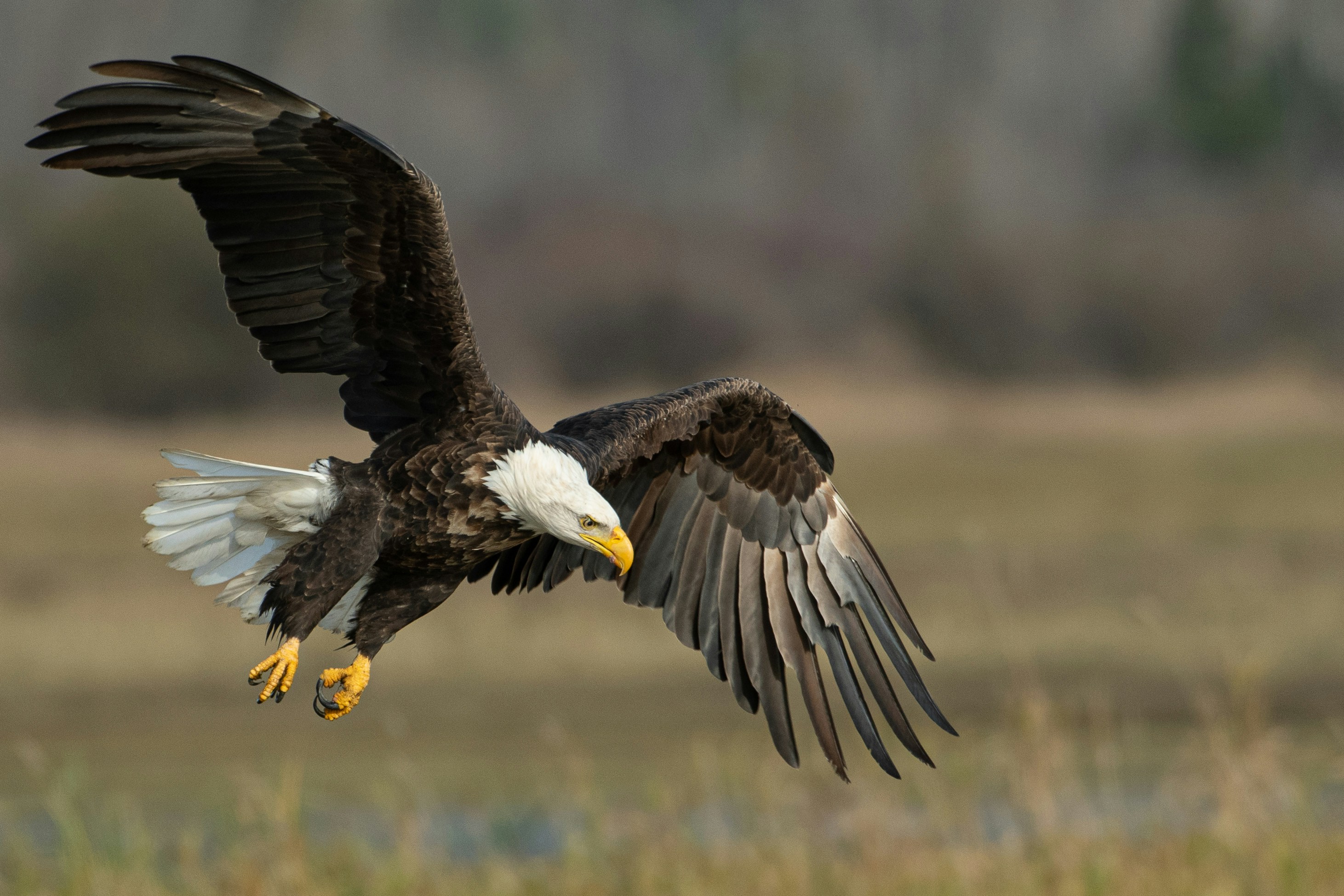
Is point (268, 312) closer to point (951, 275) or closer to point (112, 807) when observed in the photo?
point (112, 807)

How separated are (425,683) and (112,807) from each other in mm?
4851

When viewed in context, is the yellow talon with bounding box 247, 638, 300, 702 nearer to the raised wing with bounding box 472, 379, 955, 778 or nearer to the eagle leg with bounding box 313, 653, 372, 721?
the eagle leg with bounding box 313, 653, 372, 721

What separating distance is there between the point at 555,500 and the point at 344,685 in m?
0.78

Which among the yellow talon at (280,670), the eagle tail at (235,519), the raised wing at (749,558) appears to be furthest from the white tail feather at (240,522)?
the raised wing at (749,558)

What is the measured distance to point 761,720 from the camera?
1330 cm

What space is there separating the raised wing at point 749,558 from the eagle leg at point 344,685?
920 millimetres

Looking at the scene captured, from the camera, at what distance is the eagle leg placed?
4523mm

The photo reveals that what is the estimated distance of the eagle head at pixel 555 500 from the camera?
4.65m

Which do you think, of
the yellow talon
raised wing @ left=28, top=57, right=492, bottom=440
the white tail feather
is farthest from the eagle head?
the yellow talon

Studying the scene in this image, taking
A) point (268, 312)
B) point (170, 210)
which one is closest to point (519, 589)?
point (268, 312)

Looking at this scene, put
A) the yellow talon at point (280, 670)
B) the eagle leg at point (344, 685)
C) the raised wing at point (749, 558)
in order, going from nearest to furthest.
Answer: the yellow talon at point (280, 670) < the eagle leg at point (344, 685) < the raised wing at point (749, 558)

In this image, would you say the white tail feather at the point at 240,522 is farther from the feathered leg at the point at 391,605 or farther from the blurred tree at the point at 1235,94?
the blurred tree at the point at 1235,94

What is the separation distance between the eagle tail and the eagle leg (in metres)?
0.33

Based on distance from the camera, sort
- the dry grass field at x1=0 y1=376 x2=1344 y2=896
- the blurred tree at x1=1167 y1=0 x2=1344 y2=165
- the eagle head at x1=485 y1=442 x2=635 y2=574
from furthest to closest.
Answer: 1. the blurred tree at x1=1167 y1=0 x2=1344 y2=165
2. the dry grass field at x1=0 y1=376 x2=1344 y2=896
3. the eagle head at x1=485 y1=442 x2=635 y2=574
